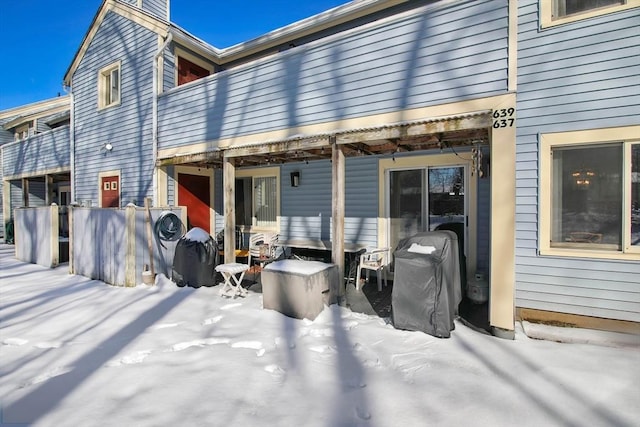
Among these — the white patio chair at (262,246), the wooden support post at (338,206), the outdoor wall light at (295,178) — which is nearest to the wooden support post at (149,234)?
the white patio chair at (262,246)

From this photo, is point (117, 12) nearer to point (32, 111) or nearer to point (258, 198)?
point (258, 198)

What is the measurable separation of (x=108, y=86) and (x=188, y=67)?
9.34ft

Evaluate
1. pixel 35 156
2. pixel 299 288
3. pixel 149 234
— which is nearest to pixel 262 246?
pixel 149 234

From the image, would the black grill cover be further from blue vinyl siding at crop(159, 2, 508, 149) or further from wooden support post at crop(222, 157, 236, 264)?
blue vinyl siding at crop(159, 2, 508, 149)

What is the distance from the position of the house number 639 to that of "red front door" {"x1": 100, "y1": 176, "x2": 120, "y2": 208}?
356 inches

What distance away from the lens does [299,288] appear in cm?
433

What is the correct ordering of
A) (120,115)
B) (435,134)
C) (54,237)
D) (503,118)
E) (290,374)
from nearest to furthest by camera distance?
(290,374) → (503,118) → (435,134) → (54,237) → (120,115)

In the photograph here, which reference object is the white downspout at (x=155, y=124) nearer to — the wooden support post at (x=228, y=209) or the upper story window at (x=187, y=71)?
the upper story window at (x=187, y=71)

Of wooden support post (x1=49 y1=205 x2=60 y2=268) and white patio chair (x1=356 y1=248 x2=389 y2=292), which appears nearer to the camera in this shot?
white patio chair (x1=356 y1=248 x2=389 y2=292)

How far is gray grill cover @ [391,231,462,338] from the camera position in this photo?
3730 mm

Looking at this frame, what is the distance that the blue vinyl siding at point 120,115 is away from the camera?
8.08 metres

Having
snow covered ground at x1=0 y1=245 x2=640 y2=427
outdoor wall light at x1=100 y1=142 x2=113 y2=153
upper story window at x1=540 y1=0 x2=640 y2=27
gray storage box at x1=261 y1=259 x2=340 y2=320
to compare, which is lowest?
snow covered ground at x1=0 y1=245 x2=640 y2=427

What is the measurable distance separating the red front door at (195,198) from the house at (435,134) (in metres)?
0.05

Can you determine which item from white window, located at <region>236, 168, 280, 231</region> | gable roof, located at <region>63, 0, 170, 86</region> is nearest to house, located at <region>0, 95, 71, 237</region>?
gable roof, located at <region>63, 0, 170, 86</region>
